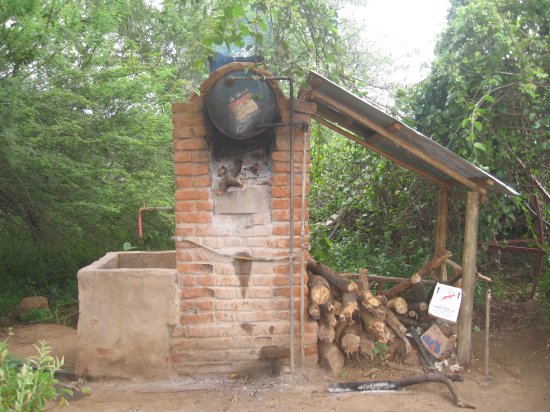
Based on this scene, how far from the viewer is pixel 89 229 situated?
6.50 m

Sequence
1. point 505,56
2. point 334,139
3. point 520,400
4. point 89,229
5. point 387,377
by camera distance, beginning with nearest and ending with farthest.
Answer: point 520,400, point 387,377, point 505,56, point 89,229, point 334,139

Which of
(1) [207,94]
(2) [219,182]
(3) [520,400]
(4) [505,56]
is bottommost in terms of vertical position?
(3) [520,400]

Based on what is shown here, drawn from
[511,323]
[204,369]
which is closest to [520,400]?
[511,323]

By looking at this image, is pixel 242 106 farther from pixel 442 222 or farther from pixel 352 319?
pixel 442 222

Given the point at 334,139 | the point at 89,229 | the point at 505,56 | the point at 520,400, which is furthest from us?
the point at 334,139

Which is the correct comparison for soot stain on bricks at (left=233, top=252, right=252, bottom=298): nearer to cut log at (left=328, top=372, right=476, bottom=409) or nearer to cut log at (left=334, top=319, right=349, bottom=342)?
cut log at (left=334, top=319, right=349, bottom=342)

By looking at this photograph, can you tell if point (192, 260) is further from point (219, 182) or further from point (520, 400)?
point (520, 400)

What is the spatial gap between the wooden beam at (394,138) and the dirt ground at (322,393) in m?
1.68

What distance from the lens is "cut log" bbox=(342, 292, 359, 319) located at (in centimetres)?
414

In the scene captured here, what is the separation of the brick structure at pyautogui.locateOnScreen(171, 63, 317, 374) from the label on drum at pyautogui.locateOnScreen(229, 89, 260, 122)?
36 centimetres

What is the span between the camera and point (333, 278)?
14.5ft

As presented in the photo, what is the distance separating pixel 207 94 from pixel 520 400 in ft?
11.5

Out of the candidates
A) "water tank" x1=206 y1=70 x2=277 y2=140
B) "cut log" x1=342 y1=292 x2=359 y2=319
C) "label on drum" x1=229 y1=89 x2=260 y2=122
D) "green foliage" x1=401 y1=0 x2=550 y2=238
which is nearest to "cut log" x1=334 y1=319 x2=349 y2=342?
"cut log" x1=342 y1=292 x2=359 y2=319

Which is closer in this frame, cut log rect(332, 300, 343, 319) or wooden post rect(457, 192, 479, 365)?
cut log rect(332, 300, 343, 319)
